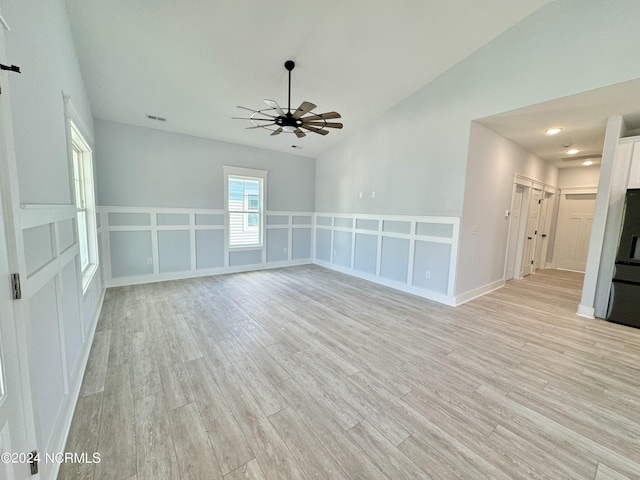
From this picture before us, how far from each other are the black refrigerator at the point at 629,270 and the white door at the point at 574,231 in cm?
381

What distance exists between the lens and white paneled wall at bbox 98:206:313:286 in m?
4.26

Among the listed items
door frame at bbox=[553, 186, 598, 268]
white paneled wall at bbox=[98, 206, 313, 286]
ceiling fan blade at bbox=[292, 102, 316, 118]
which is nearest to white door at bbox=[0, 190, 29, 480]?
ceiling fan blade at bbox=[292, 102, 316, 118]

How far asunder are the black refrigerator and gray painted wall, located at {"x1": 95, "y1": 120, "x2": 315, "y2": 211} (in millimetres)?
5854

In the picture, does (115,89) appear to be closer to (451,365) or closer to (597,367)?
(451,365)

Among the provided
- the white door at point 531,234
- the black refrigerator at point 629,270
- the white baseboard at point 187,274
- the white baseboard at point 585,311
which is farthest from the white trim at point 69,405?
the white door at point 531,234

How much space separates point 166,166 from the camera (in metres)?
4.62

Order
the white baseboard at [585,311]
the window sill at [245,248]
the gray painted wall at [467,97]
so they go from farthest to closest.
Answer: the window sill at [245,248] → the white baseboard at [585,311] → the gray painted wall at [467,97]

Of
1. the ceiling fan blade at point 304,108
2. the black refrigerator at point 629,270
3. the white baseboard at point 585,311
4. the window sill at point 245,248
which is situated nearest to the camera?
the ceiling fan blade at point 304,108

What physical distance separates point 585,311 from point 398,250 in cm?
269

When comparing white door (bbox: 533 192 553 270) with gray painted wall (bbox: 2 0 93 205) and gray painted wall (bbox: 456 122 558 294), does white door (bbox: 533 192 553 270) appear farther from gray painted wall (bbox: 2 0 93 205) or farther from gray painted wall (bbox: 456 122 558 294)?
gray painted wall (bbox: 2 0 93 205)

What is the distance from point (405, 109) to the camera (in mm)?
4340

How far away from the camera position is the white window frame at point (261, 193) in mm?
5281

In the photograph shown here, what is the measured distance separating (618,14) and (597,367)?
11.3 ft

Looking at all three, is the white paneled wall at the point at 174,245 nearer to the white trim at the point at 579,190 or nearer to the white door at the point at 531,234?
the white door at the point at 531,234
